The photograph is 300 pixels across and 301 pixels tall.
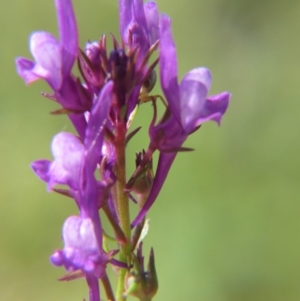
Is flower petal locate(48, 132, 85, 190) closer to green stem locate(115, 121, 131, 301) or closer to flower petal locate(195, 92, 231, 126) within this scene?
green stem locate(115, 121, 131, 301)

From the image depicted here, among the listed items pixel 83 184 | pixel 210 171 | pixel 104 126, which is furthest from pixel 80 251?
pixel 210 171

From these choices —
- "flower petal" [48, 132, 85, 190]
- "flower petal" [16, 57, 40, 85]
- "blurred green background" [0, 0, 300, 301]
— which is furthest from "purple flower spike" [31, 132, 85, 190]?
"blurred green background" [0, 0, 300, 301]

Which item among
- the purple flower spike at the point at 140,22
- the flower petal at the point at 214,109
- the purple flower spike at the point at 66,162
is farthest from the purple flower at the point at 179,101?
the purple flower spike at the point at 66,162

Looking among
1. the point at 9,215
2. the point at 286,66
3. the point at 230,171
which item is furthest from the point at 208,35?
the point at 9,215

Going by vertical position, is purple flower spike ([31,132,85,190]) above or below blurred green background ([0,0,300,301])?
above

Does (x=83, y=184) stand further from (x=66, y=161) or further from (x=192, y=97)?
(x=192, y=97)

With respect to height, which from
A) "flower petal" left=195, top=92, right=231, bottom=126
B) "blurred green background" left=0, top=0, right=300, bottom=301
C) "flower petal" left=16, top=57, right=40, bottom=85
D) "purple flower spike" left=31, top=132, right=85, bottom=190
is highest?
"flower petal" left=16, top=57, right=40, bottom=85

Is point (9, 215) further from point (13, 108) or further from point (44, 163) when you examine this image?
point (44, 163)

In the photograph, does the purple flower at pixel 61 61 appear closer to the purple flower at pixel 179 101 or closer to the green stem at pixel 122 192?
the green stem at pixel 122 192
